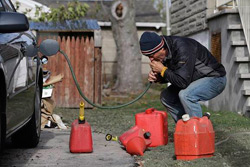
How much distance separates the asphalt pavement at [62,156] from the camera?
226 inches

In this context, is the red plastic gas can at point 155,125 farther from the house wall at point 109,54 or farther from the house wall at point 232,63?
the house wall at point 109,54

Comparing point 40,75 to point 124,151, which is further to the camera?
point 40,75

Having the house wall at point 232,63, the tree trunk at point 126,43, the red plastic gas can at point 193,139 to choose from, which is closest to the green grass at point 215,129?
the red plastic gas can at point 193,139

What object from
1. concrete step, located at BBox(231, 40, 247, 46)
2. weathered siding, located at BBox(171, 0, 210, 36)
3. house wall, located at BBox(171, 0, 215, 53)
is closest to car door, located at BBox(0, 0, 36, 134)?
concrete step, located at BBox(231, 40, 247, 46)

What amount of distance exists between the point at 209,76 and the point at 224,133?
1.73 meters

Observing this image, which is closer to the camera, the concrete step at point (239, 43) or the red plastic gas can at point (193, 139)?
the red plastic gas can at point (193, 139)

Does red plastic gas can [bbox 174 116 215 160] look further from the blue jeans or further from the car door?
the car door

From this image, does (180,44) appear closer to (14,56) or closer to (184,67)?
(184,67)

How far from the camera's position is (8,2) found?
6375 mm

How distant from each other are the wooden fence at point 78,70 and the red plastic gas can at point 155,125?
6.60 meters

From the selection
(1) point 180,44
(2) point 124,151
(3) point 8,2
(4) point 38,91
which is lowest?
(2) point 124,151

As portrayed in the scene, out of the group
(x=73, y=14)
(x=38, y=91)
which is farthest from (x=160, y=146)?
(x=73, y=14)

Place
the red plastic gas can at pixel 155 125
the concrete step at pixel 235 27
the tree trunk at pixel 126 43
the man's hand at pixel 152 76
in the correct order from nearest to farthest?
the man's hand at pixel 152 76, the red plastic gas can at pixel 155 125, the concrete step at pixel 235 27, the tree trunk at pixel 126 43

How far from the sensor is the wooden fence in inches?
533
